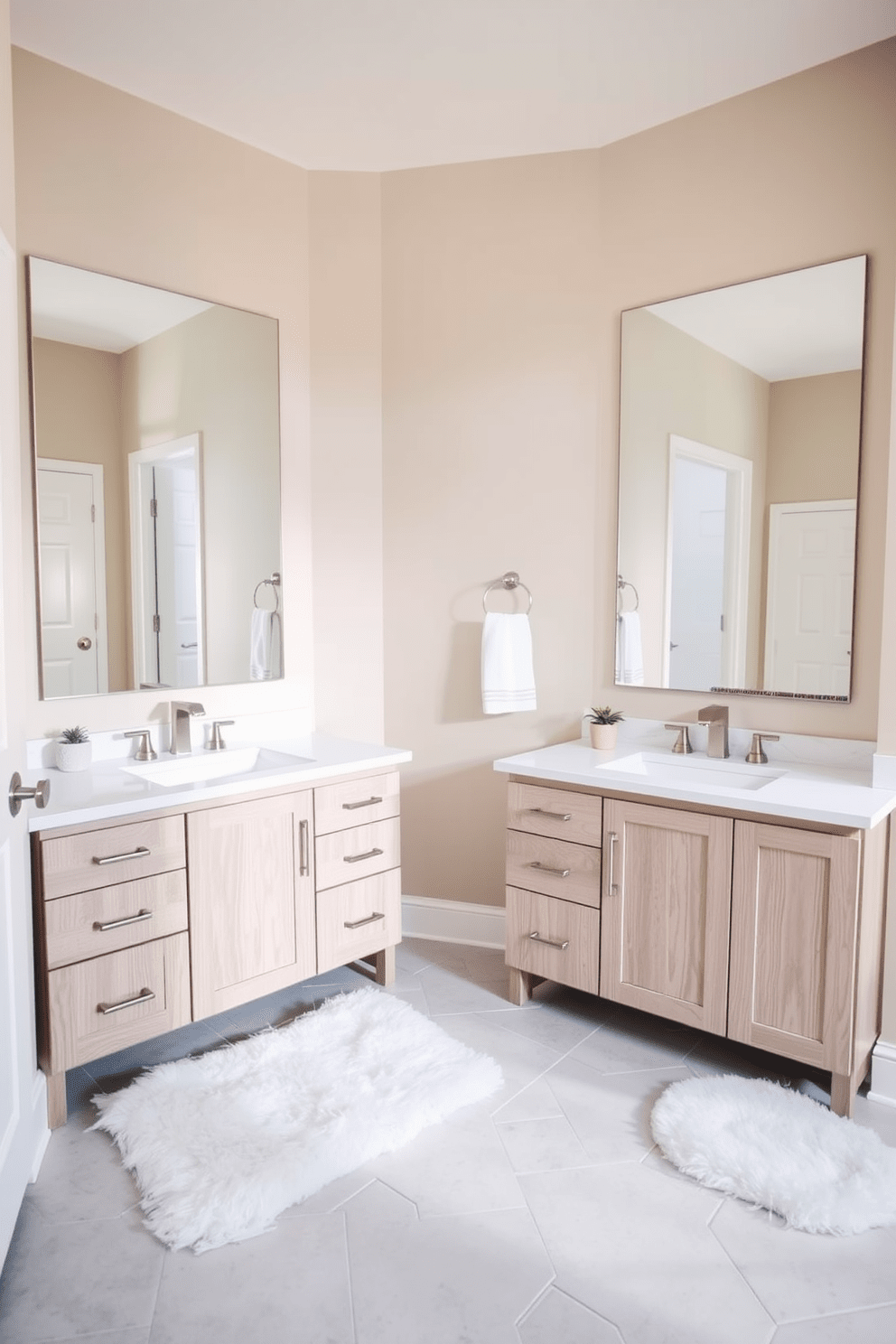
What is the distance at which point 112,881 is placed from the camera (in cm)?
198

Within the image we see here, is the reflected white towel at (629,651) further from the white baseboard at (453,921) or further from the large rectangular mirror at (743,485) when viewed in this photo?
the white baseboard at (453,921)

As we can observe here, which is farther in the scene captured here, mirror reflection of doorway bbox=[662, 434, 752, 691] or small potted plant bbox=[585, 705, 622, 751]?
small potted plant bbox=[585, 705, 622, 751]

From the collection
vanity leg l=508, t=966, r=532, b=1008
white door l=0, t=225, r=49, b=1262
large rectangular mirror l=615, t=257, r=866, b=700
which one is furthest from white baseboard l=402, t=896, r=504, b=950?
white door l=0, t=225, r=49, b=1262

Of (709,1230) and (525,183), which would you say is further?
(525,183)

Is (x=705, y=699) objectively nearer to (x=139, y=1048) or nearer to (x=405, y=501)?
(x=405, y=501)

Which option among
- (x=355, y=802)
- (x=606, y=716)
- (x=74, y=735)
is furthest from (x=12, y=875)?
(x=606, y=716)

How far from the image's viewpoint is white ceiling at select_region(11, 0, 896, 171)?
210cm

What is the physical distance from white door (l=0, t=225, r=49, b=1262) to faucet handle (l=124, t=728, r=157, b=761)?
64cm

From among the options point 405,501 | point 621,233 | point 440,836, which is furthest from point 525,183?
point 440,836

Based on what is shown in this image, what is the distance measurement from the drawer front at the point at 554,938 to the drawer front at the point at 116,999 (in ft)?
3.03

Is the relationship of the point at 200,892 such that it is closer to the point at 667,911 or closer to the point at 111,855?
the point at 111,855

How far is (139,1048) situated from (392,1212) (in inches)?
37.1

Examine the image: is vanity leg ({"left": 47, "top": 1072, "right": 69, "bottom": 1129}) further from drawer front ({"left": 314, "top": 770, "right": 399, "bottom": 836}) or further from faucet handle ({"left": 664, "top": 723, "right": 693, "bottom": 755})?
faucet handle ({"left": 664, "top": 723, "right": 693, "bottom": 755})

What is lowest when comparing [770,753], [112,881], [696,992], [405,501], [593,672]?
[696,992]
